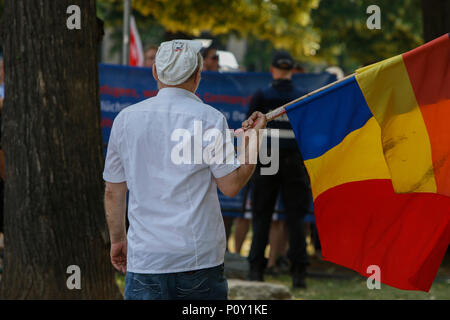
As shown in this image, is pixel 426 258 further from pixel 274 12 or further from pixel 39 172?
pixel 274 12

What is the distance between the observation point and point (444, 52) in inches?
186

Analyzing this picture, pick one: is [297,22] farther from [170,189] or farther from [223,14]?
[170,189]

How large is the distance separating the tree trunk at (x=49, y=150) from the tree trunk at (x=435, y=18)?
6066mm

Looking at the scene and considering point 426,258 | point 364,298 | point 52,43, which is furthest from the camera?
A: point 364,298

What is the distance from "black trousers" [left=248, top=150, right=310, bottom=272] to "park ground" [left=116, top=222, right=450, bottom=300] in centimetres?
41

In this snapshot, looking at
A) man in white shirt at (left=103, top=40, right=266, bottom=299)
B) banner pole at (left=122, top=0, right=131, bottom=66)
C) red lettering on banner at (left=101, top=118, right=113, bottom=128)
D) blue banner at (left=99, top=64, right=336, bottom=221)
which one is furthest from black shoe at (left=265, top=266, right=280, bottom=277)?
man in white shirt at (left=103, top=40, right=266, bottom=299)

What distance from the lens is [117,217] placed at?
4105mm

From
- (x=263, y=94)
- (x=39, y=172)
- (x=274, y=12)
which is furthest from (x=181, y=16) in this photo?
(x=39, y=172)

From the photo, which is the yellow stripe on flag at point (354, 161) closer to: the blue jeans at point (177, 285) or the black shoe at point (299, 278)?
the blue jeans at point (177, 285)

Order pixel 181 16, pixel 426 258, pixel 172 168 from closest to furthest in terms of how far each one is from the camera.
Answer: pixel 172 168 < pixel 426 258 < pixel 181 16

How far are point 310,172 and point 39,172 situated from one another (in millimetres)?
2165

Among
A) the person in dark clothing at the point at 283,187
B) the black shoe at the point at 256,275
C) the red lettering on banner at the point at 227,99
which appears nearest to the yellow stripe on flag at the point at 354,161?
the person in dark clothing at the point at 283,187

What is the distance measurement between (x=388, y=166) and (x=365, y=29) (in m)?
18.3

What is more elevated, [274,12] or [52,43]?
[274,12]
